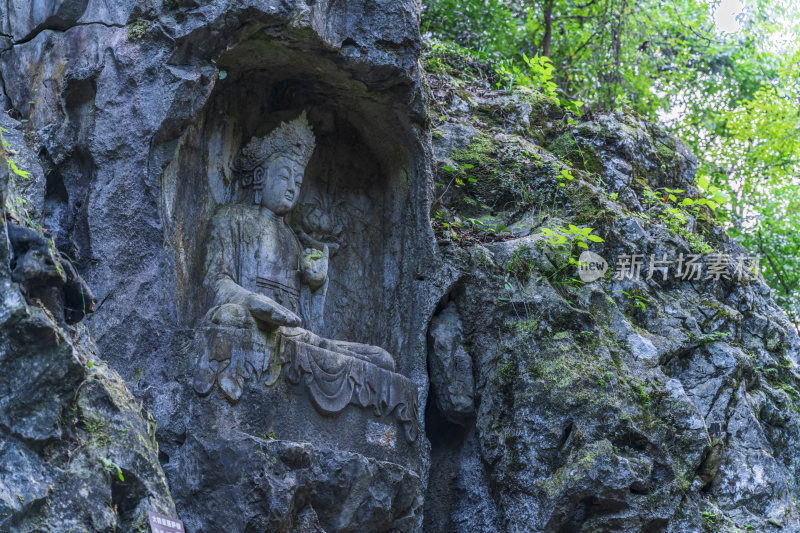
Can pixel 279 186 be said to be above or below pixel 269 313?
above

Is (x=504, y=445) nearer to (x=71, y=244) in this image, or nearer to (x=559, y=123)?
(x=71, y=244)

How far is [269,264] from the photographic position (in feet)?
24.3

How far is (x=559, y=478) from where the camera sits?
6969 mm

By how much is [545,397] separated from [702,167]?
29.8 feet

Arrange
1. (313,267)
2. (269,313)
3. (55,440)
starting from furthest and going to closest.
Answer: (313,267) < (269,313) < (55,440)

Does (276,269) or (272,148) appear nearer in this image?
(276,269)

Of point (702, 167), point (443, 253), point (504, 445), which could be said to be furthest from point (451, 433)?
point (702, 167)

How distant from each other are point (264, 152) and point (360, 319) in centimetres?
154

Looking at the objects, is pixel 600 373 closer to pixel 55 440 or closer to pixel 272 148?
pixel 272 148

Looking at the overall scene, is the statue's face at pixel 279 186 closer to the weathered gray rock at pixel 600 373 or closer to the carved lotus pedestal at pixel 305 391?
the weathered gray rock at pixel 600 373

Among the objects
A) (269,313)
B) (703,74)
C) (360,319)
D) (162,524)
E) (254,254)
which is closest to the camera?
(162,524)

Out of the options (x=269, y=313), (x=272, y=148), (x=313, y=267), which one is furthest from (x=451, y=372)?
(x=272, y=148)

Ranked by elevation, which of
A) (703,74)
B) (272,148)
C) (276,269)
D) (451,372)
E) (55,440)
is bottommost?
(55,440)

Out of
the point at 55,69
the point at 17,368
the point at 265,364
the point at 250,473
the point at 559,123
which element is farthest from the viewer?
the point at 559,123
